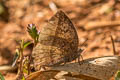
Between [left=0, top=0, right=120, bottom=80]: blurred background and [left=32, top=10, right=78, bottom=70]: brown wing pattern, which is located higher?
[left=0, top=0, right=120, bottom=80]: blurred background

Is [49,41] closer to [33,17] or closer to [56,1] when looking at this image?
[33,17]

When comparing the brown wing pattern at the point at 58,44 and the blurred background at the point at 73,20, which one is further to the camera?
the blurred background at the point at 73,20

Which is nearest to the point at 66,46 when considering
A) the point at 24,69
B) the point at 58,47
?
the point at 58,47

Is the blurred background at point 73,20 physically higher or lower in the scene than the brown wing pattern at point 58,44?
higher

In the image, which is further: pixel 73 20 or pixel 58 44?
pixel 73 20

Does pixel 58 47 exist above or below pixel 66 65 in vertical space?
above
